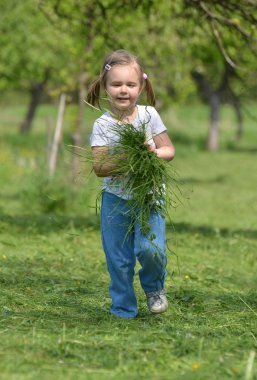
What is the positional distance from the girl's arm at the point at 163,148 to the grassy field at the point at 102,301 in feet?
1.30

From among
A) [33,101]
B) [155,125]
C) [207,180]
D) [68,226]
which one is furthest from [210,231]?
[33,101]

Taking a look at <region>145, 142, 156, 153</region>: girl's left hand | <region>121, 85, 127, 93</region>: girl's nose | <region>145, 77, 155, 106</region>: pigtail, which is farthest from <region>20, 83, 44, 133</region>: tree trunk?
<region>145, 142, 156, 153</region>: girl's left hand

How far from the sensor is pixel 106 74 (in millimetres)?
6137

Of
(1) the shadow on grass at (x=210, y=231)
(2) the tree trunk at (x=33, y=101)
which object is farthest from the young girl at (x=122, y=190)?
(2) the tree trunk at (x=33, y=101)

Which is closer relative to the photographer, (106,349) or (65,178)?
(106,349)

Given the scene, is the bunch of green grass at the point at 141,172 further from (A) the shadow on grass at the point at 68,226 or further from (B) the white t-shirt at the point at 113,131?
(A) the shadow on grass at the point at 68,226

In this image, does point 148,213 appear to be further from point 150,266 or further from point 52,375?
point 52,375

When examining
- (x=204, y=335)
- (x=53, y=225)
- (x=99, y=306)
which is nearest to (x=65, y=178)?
(x=53, y=225)

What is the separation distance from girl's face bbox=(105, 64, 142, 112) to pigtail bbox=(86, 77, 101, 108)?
0.13 metres

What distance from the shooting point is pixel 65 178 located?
49.9 feet

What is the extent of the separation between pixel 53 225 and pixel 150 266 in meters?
6.17

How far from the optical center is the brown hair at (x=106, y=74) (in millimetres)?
6113

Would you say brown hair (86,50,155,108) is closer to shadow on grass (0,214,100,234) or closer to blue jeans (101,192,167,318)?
blue jeans (101,192,167,318)

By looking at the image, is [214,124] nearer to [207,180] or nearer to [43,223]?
[207,180]
